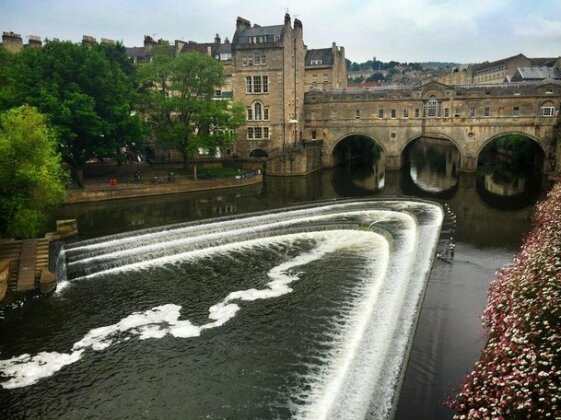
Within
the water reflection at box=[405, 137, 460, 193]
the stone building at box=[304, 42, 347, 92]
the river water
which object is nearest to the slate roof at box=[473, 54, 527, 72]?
the water reflection at box=[405, 137, 460, 193]

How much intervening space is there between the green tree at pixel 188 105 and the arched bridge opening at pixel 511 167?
26.7 meters

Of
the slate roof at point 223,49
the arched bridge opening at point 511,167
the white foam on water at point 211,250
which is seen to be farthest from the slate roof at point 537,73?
the white foam on water at point 211,250

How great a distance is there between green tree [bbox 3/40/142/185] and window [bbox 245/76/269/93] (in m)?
17.1

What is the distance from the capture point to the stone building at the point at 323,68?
77125mm

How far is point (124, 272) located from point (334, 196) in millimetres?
23898

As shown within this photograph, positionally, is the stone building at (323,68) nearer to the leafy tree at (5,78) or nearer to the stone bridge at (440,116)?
the stone bridge at (440,116)

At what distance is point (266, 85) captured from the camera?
2221 inches

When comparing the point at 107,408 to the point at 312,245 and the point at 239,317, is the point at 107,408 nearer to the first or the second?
the point at 239,317

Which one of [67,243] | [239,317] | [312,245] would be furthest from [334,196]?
[239,317]

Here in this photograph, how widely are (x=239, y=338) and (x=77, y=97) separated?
1192 inches

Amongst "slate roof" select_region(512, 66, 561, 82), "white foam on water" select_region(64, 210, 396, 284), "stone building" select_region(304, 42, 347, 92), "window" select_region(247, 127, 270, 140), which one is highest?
"stone building" select_region(304, 42, 347, 92)

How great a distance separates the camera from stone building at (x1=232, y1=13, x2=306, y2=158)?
183 ft

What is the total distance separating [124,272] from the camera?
2339 cm

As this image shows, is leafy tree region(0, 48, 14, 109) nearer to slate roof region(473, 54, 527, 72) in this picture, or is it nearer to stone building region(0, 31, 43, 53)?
stone building region(0, 31, 43, 53)
